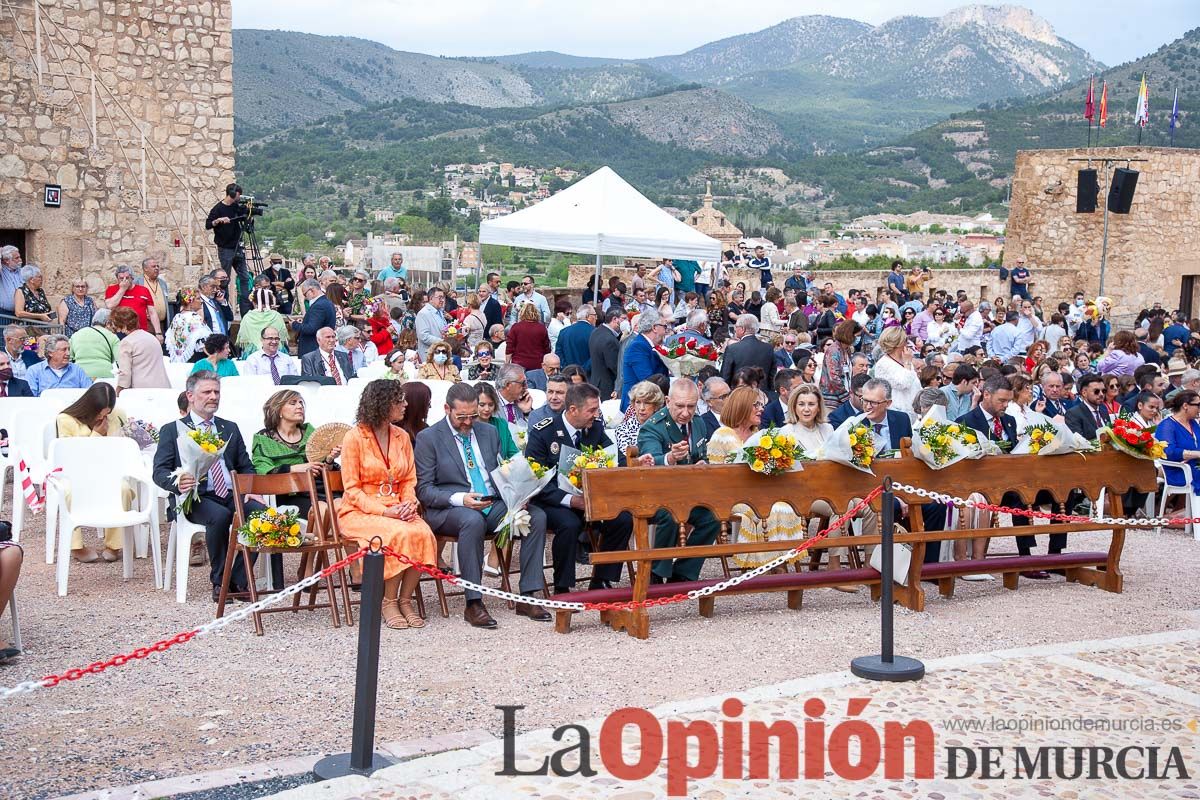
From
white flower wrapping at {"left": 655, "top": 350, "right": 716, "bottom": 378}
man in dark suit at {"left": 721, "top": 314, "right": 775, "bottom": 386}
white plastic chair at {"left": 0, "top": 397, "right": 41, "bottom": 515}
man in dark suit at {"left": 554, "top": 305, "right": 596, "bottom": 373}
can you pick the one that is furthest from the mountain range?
white plastic chair at {"left": 0, "top": 397, "right": 41, "bottom": 515}

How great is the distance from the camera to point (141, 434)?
27.6 ft

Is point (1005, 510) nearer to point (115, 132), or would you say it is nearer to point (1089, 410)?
point (1089, 410)

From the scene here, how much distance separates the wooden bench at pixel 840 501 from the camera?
693 centimetres

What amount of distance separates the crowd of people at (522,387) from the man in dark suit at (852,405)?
0.02m

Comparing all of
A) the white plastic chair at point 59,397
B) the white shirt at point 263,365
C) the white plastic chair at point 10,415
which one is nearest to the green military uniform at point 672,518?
the white plastic chair at point 59,397

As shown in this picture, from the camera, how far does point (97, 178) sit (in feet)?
53.0

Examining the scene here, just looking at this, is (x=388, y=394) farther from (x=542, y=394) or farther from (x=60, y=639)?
(x=542, y=394)

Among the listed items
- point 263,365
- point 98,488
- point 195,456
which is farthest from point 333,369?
point 195,456

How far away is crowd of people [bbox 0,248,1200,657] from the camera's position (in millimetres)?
7363

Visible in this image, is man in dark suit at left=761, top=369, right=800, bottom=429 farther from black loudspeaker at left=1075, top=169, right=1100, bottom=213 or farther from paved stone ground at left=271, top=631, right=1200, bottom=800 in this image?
black loudspeaker at left=1075, top=169, right=1100, bottom=213

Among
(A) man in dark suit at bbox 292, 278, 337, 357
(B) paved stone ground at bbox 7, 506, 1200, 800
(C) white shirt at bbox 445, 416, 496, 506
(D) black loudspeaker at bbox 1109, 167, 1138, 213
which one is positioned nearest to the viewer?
(B) paved stone ground at bbox 7, 506, 1200, 800

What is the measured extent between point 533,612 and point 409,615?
700 mm

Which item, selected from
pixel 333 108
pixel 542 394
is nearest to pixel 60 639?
pixel 542 394

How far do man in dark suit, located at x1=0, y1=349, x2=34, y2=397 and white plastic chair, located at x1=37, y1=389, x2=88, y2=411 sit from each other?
11 centimetres
